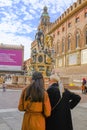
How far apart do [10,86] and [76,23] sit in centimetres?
1636

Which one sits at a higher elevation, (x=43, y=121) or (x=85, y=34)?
(x=85, y=34)

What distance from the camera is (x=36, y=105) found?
176 inches

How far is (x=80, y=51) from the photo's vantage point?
45.7m

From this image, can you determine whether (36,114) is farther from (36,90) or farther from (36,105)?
(36,90)

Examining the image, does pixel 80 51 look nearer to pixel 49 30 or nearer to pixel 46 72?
pixel 46 72

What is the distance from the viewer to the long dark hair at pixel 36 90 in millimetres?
4480

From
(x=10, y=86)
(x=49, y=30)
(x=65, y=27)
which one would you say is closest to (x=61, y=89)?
(x=10, y=86)

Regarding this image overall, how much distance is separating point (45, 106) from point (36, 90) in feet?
0.89

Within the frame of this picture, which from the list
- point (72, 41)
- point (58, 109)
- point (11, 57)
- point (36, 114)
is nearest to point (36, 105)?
point (36, 114)

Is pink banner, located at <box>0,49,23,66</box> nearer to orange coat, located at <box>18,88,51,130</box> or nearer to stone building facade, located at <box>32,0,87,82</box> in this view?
stone building facade, located at <box>32,0,87,82</box>

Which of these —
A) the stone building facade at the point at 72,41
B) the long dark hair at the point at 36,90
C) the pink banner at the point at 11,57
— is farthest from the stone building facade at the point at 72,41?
the long dark hair at the point at 36,90

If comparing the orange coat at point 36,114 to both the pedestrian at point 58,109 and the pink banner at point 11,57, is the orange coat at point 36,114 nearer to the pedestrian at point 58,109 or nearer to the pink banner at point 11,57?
the pedestrian at point 58,109

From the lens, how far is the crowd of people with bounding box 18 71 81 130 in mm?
4430

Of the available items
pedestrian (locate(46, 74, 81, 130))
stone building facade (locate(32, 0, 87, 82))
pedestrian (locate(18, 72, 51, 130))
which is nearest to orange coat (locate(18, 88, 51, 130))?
pedestrian (locate(18, 72, 51, 130))
